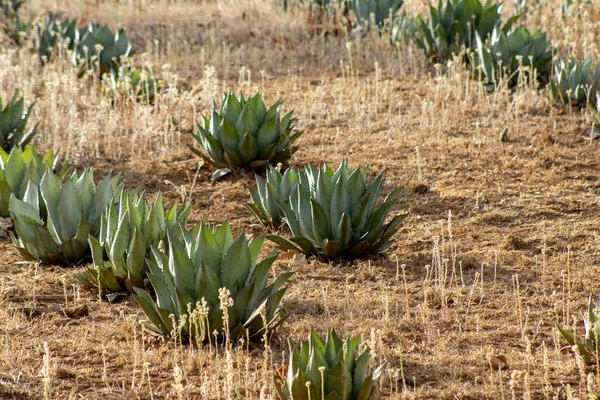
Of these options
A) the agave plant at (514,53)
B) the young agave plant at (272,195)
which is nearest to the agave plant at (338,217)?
the young agave plant at (272,195)

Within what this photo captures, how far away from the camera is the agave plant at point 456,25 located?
8688 mm

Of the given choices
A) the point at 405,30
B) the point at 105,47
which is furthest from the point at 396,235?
the point at 105,47

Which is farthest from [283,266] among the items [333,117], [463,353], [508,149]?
[333,117]

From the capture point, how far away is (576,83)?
7246 millimetres

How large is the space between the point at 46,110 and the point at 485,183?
166 inches

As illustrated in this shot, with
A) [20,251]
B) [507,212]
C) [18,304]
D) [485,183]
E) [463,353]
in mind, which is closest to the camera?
[463,353]

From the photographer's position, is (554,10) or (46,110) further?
(554,10)

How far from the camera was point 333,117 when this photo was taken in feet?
25.5

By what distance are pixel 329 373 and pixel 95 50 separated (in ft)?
23.2

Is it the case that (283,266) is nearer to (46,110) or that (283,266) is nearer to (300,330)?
(300,330)

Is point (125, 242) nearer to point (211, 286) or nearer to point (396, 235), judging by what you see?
point (211, 286)

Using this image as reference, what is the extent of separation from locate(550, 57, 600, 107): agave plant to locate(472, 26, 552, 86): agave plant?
15.0 inches

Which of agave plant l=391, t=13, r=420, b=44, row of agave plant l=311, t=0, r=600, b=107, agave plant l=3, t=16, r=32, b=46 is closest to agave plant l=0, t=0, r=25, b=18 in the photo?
agave plant l=3, t=16, r=32, b=46

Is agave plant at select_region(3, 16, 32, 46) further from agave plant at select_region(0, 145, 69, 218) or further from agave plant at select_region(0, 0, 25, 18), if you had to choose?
agave plant at select_region(0, 145, 69, 218)
